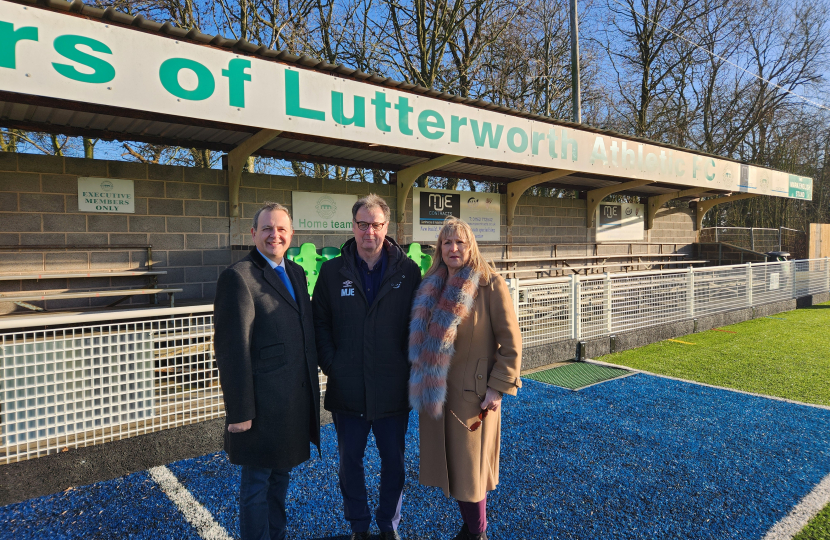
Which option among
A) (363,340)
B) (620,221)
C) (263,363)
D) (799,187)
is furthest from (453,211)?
(799,187)

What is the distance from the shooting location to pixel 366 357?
2.33 meters

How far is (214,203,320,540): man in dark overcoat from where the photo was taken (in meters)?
1.99

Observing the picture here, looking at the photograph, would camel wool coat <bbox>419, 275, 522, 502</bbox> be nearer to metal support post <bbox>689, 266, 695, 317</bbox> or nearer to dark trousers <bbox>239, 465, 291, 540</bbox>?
dark trousers <bbox>239, 465, 291, 540</bbox>

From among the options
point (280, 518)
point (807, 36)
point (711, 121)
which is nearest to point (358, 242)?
point (280, 518)

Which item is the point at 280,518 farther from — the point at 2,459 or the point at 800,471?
the point at 800,471

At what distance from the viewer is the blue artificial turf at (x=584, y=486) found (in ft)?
8.45

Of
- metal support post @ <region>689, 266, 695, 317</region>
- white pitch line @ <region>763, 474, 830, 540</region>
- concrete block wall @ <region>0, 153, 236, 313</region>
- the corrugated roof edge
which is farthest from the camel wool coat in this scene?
metal support post @ <region>689, 266, 695, 317</region>

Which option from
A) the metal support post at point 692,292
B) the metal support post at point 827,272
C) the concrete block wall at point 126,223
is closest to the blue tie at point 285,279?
the concrete block wall at point 126,223

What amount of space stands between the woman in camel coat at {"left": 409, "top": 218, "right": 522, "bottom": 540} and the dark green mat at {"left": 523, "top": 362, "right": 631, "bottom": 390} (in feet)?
10.3

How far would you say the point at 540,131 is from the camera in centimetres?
786

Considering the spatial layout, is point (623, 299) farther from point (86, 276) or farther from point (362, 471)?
point (86, 276)

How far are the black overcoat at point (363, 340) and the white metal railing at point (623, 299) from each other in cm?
326

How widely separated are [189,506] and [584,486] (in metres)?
2.51

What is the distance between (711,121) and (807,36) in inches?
215
